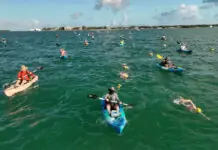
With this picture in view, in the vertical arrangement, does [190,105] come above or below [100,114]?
above

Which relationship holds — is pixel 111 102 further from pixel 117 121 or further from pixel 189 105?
pixel 189 105

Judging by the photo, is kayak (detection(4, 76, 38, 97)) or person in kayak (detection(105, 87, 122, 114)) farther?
kayak (detection(4, 76, 38, 97))

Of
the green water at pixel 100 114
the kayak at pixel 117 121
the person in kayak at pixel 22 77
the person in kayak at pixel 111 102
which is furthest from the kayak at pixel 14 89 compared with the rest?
the kayak at pixel 117 121

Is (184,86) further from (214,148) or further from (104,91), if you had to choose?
(214,148)

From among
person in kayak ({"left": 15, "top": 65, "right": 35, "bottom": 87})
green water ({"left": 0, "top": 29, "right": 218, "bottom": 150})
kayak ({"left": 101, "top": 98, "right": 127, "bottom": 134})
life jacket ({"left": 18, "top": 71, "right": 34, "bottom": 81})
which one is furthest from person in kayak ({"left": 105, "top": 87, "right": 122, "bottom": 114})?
life jacket ({"left": 18, "top": 71, "right": 34, "bottom": 81})

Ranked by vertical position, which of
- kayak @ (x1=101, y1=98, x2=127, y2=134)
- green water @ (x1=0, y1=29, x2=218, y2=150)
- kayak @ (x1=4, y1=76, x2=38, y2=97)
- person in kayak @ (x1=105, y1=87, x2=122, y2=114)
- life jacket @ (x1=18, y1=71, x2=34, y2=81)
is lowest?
green water @ (x1=0, y1=29, x2=218, y2=150)

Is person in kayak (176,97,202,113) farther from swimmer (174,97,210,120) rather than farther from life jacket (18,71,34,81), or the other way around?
life jacket (18,71,34,81)

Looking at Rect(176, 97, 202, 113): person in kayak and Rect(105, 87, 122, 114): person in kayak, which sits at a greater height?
Rect(105, 87, 122, 114): person in kayak

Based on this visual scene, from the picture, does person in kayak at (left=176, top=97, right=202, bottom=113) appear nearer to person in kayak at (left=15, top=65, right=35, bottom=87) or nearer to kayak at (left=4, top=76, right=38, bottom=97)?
kayak at (left=4, top=76, right=38, bottom=97)

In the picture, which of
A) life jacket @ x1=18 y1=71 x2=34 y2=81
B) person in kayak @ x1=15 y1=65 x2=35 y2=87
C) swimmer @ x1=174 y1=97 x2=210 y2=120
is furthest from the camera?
life jacket @ x1=18 y1=71 x2=34 y2=81

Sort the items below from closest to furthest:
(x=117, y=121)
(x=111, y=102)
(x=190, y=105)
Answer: (x=117, y=121)
(x=111, y=102)
(x=190, y=105)

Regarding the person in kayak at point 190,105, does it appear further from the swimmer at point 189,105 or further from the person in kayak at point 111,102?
the person in kayak at point 111,102

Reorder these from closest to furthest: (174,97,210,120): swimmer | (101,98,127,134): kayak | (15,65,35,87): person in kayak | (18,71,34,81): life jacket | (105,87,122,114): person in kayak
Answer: (101,98,127,134): kayak < (105,87,122,114): person in kayak < (174,97,210,120): swimmer < (15,65,35,87): person in kayak < (18,71,34,81): life jacket

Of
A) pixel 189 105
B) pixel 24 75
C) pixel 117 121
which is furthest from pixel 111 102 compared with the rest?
pixel 24 75
